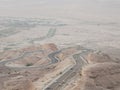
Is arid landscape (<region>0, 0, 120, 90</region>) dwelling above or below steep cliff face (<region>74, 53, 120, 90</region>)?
below

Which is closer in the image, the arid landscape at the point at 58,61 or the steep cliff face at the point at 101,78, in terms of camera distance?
the steep cliff face at the point at 101,78

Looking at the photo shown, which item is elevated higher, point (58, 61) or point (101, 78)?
point (101, 78)

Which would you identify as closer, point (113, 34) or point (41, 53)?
point (41, 53)

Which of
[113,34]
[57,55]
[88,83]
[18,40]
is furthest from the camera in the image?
[113,34]

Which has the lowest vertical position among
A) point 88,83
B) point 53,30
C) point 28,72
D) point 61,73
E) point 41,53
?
point 53,30

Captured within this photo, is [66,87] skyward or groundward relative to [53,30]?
skyward

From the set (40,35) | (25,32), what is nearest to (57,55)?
(40,35)

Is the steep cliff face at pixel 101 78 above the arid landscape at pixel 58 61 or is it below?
above

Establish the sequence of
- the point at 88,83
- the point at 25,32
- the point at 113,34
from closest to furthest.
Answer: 1. the point at 88,83
2. the point at 113,34
3. the point at 25,32

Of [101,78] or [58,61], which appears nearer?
[101,78]

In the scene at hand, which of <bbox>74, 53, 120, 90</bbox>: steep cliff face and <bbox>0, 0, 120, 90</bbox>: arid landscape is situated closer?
<bbox>74, 53, 120, 90</bbox>: steep cliff face

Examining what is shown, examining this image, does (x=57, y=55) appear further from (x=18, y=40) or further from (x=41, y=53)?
(x=18, y=40)
